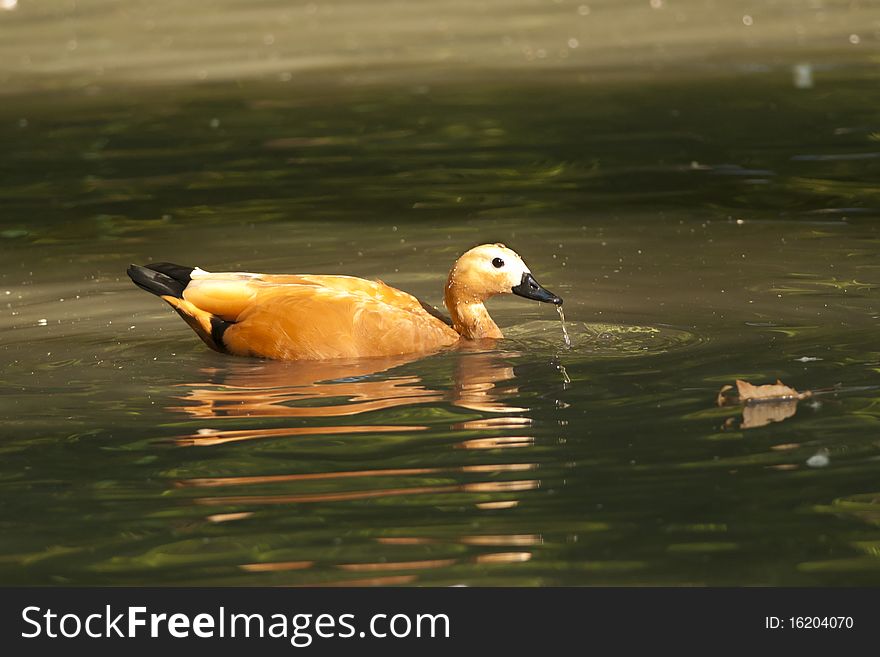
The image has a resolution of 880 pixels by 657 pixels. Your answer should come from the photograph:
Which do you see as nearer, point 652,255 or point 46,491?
point 46,491

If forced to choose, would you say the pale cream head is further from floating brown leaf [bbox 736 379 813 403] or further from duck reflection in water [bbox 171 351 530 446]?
floating brown leaf [bbox 736 379 813 403]

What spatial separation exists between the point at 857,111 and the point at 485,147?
3.62 metres

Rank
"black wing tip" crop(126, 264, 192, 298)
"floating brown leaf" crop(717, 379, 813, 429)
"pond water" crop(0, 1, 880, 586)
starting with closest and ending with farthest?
"pond water" crop(0, 1, 880, 586), "floating brown leaf" crop(717, 379, 813, 429), "black wing tip" crop(126, 264, 192, 298)

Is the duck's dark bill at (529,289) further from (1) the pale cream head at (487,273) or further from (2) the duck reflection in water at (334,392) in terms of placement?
(2) the duck reflection in water at (334,392)

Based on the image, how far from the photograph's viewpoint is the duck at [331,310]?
917cm

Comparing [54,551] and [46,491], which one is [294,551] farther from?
[46,491]

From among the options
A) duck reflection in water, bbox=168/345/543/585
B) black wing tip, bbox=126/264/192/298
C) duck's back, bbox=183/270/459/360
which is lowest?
duck reflection in water, bbox=168/345/543/585

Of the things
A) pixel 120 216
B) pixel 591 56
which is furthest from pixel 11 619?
pixel 591 56

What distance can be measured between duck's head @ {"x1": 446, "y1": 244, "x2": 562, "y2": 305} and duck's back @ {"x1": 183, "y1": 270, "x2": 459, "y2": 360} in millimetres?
233

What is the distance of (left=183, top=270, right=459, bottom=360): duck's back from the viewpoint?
916 cm

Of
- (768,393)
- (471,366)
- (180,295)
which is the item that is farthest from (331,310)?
(768,393)

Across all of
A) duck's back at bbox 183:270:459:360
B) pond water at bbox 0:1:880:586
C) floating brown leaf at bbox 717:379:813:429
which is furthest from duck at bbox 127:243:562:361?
floating brown leaf at bbox 717:379:813:429

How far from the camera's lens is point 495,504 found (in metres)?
6.57

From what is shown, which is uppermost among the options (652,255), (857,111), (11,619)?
(857,111)
